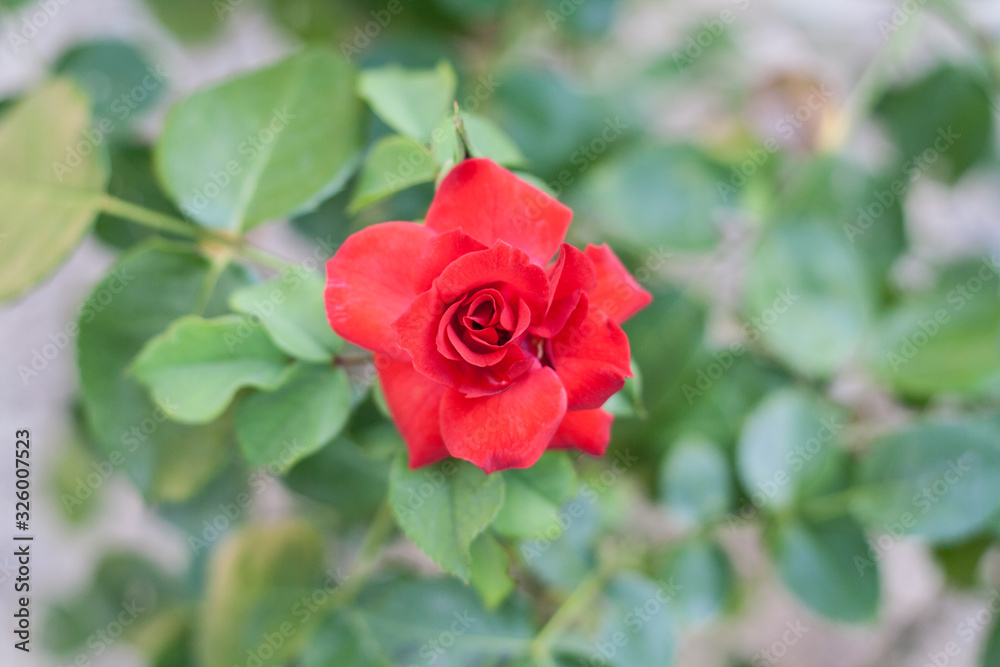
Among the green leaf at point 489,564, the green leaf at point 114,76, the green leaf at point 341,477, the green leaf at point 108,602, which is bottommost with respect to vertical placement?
the green leaf at point 108,602

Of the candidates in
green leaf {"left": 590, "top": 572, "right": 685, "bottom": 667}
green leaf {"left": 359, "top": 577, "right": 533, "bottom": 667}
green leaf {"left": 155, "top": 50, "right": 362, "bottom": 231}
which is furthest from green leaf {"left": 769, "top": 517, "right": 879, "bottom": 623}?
green leaf {"left": 155, "top": 50, "right": 362, "bottom": 231}

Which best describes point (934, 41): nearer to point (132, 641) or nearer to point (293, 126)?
point (293, 126)

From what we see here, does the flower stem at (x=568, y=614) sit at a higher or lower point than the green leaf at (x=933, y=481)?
lower

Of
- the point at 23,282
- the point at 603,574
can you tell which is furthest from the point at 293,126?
the point at 603,574

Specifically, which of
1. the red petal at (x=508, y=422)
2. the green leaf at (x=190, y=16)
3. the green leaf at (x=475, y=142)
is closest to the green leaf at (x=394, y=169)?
the green leaf at (x=475, y=142)

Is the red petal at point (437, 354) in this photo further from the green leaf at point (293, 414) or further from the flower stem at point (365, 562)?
the flower stem at point (365, 562)
